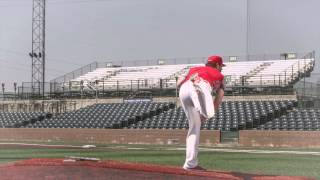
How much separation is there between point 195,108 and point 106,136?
25.6 metres

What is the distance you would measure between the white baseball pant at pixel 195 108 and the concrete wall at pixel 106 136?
20733 mm

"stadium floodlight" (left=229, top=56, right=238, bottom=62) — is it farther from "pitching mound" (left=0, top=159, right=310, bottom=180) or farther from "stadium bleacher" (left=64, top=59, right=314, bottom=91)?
"pitching mound" (left=0, top=159, right=310, bottom=180)

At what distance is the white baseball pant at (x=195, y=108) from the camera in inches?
288

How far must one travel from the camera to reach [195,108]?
7.36m

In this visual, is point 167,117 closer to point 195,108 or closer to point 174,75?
point 174,75

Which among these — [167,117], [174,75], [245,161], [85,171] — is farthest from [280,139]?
[174,75]

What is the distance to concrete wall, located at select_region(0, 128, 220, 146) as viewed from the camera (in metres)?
29.3

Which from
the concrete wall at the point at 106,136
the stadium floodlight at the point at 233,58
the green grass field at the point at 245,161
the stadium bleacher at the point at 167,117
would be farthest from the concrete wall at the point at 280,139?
the stadium floodlight at the point at 233,58

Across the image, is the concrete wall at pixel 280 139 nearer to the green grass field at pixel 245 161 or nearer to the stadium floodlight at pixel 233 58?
the green grass field at pixel 245 161

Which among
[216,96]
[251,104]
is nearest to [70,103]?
[251,104]

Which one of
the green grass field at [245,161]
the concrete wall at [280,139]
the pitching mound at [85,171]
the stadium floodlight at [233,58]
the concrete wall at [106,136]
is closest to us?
the pitching mound at [85,171]

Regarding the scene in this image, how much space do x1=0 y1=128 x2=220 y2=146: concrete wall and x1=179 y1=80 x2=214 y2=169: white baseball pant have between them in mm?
20733

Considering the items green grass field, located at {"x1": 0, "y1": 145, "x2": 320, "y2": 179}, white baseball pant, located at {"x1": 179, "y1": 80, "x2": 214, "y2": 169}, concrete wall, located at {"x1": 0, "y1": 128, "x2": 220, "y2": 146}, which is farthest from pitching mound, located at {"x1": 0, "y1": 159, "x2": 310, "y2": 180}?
concrete wall, located at {"x1": 0, "y1": 128, "x2": 220, "y2": 146}

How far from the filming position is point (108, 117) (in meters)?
35.8
